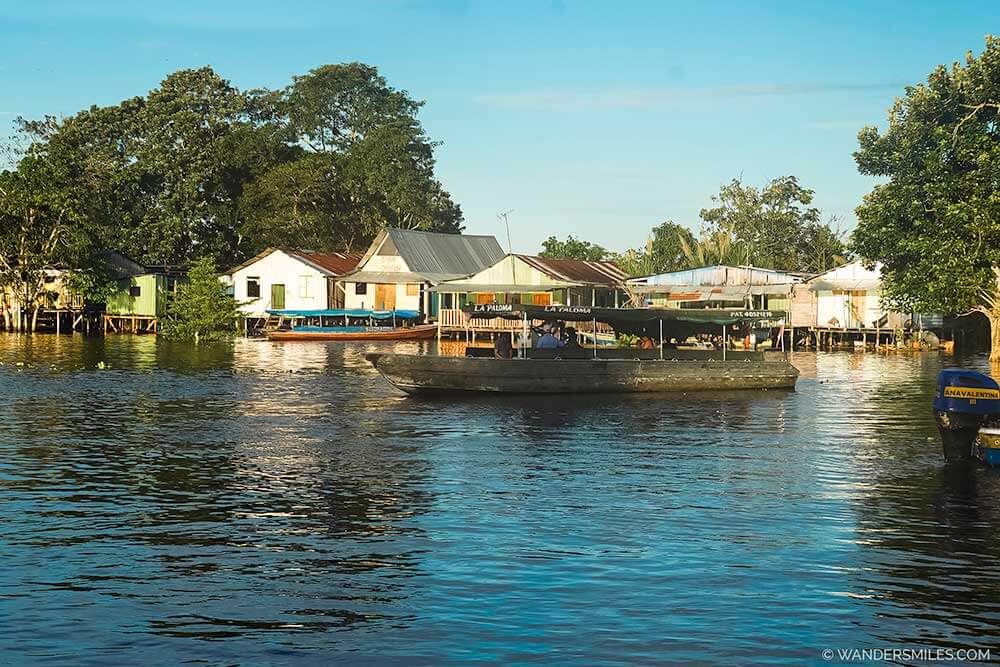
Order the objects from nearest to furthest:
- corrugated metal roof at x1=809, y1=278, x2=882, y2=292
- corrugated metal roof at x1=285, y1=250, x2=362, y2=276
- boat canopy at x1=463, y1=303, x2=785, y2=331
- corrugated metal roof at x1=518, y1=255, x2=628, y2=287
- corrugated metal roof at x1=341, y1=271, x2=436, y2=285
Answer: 1. boat canopy at x1=463, y1=303, x2=785, y2=331
2. corrugated metal roof at x1=809, y1=278, x2=882, y2=292
3. corrugated metal roof at x1=518, y1=255, x2=628, y2=287
4. corrugated metal roof at x1=341, y1=271, x2=436, y2=285
5. corrugated metal roof at x1=285, y1=250, x2=362, y2=276

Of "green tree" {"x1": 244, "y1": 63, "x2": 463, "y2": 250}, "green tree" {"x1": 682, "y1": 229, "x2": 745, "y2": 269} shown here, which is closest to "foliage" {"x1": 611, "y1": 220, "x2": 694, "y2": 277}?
"green tree" {"x1": 682, "y1": 229, "x2": 745, "y2": 269}

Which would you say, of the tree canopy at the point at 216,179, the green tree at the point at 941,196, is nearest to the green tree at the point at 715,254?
the green tree at the point at 941,196

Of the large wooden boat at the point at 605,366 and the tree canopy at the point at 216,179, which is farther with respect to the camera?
the tree canopy at the point at 216,179

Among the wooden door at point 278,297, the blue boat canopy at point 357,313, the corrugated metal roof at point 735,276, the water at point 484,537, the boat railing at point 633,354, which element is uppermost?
the corrugated metal roof at point 735,276

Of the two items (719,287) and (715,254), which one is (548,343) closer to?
(719,287)

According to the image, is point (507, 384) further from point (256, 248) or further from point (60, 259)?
point (256, 248)

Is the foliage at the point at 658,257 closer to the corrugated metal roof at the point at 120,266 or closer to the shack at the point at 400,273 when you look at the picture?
the shack at the point at 400,273

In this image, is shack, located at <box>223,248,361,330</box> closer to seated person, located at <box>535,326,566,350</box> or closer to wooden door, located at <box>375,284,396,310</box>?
wooden door, located at <box>375,284,396,310</box>

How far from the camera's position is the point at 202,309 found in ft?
220

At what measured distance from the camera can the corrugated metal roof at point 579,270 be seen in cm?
6619

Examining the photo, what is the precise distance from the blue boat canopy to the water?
3887cm

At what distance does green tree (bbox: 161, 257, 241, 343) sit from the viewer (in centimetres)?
6712

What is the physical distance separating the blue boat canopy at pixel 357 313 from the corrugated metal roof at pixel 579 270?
8943 mm

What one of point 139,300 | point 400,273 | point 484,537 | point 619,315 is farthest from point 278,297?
point 484,537
